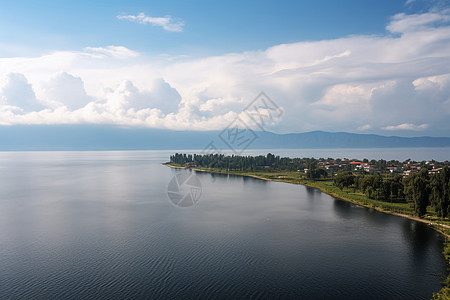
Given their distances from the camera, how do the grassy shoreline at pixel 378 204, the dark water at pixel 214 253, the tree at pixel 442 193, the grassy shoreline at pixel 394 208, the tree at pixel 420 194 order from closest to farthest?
the dark water at pixel 214 253
the grassy shoreline at pixel 394 208
the grassy shoreline at pixel 378 204
the tree at pixel 442 193
the tree at pixel 420 194

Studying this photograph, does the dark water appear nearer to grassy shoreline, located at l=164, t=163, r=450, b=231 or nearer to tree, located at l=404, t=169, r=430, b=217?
grassy shoreline, located at l=164, t=163, r=450, b=231

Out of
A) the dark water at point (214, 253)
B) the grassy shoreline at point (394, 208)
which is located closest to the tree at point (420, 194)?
the grassy shoreline at point (394, 208)

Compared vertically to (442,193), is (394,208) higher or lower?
lower

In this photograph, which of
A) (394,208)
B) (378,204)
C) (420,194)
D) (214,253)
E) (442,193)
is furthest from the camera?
(378,204)

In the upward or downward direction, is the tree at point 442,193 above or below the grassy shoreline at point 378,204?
above

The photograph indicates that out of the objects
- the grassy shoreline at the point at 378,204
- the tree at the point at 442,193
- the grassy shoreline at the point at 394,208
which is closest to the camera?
the grassy shoreline at the point at 394,208

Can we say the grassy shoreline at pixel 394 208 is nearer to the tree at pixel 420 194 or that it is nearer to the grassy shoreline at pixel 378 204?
the grassy shoreline at pixel 378 204

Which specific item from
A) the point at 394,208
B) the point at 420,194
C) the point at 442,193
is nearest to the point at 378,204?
the point at 394,208

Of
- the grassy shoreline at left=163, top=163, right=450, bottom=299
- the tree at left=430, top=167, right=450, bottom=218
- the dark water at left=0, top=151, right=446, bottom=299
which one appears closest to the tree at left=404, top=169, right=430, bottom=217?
the tree at left=430, top=167, right=450, bottom=218

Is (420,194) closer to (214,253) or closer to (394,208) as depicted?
(394,208)

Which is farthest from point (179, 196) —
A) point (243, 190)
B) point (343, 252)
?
point (343, 252)
